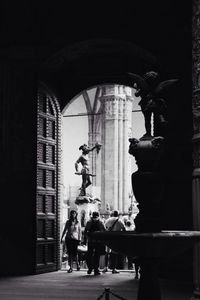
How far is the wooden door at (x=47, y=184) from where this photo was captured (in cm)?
1439

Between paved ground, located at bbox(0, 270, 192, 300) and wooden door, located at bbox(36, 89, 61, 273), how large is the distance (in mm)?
530

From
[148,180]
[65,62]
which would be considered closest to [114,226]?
[65,62]

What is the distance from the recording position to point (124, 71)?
16.1 m

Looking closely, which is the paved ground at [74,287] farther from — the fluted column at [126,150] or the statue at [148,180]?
the fluted column at [126,150]

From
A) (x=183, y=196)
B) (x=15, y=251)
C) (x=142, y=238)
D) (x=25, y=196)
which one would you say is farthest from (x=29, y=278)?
(x=142, y=238)

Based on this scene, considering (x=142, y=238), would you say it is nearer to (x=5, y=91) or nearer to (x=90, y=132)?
(x=5, y=91)

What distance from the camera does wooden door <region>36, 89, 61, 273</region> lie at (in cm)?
1439

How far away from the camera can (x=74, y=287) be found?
1184cm

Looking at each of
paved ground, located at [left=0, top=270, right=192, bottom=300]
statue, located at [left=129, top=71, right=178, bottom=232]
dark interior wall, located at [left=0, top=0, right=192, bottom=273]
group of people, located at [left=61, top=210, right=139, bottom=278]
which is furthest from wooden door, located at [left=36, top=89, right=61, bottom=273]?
statue, located at [left=129, top=71, right=178, bottom=232]

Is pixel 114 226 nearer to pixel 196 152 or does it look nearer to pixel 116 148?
Answer: pixel 196 152

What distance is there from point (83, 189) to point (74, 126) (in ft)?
49.8

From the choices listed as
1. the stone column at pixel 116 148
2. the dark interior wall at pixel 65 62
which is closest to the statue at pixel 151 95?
the dark interior wall at pixel 65 62

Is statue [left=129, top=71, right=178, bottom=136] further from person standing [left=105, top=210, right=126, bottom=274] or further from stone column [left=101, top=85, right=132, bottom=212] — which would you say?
stone column [left=101, top=85, right=132, bottom=212]

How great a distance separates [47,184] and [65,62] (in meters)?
2.84
